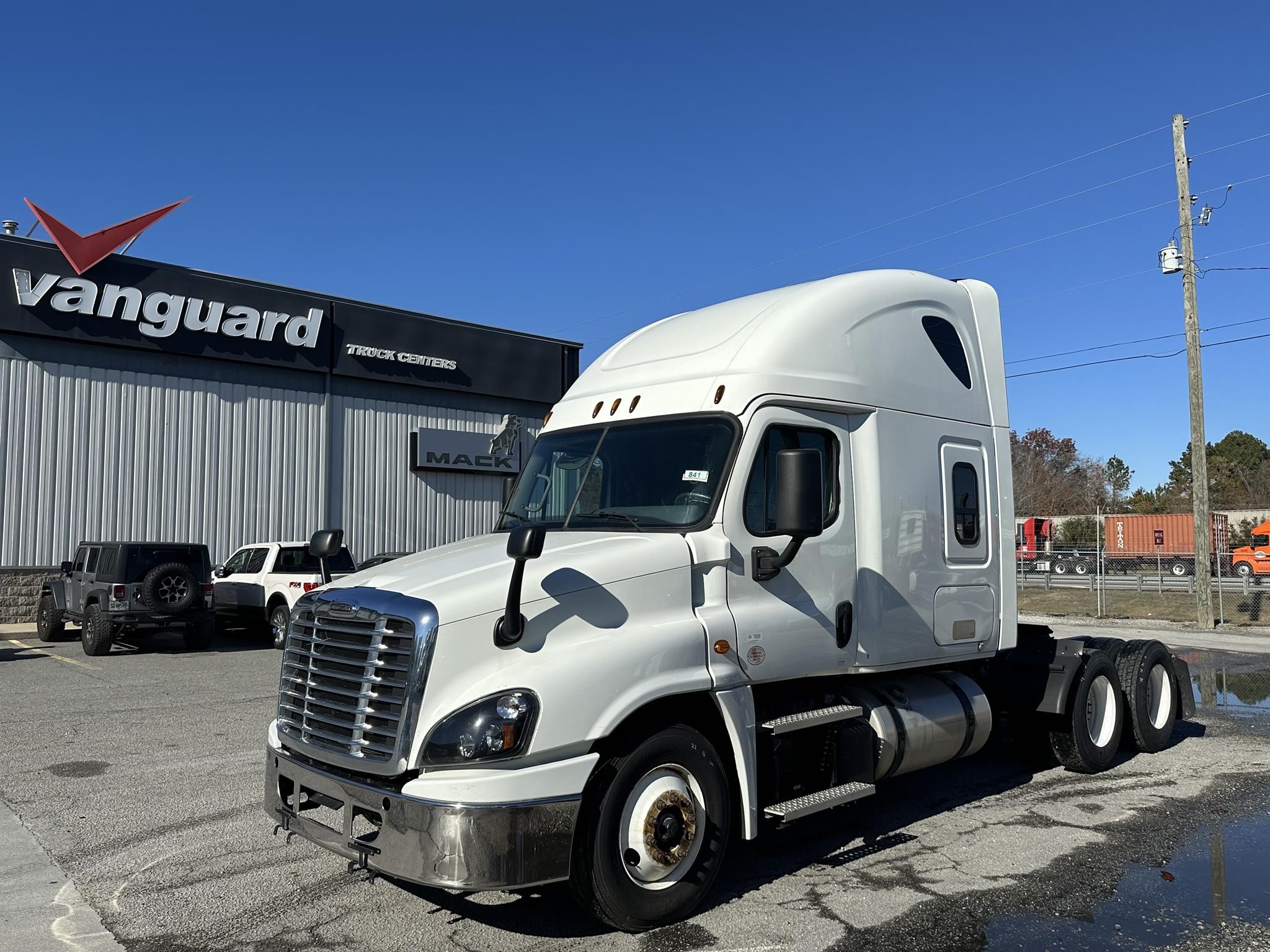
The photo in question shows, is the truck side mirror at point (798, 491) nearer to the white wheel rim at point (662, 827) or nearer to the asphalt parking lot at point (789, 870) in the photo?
the white wheel rim at point (662, 827)

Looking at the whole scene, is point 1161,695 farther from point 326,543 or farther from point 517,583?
point 326,543

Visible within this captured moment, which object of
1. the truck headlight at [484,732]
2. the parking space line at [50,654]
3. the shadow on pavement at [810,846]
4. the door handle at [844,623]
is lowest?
the shadow on pavement at [810,846]

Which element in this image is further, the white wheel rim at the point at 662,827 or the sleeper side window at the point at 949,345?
the sleeper side window at the point at 949,345

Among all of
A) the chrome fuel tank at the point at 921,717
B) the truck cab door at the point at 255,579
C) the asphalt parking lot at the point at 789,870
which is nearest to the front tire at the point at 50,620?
the truck cab door at the point at 255,579

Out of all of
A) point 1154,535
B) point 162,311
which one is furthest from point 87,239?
point 1154,535

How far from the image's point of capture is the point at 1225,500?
259 feet

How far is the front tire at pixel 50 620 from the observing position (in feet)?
58.9

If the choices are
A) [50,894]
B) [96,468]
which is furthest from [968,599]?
[96,468]

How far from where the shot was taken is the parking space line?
582 inches

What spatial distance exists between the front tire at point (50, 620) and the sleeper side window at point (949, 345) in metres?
16.8

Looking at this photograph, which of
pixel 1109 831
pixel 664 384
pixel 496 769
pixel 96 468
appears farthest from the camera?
pixel 96 468

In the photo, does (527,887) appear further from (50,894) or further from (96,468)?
(96,468)

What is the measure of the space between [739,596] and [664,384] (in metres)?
1.43

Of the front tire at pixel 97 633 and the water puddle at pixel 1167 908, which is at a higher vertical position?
the front tire at pixel 97 633
